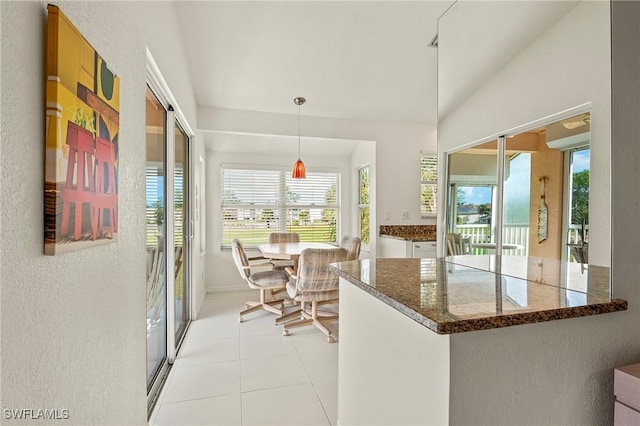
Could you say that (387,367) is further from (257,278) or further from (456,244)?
(257,278)

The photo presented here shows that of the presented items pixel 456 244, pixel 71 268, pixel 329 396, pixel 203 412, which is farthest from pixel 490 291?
pixel 203 412

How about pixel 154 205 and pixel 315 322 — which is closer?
pixel 154 205

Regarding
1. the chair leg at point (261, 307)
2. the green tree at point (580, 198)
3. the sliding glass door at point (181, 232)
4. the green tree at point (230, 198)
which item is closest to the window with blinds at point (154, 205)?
the sliding glass door at point (181, 232)

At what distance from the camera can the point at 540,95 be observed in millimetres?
1172

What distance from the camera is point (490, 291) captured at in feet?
3.45

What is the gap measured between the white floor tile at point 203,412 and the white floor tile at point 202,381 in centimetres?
6

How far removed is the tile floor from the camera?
1.85 metres

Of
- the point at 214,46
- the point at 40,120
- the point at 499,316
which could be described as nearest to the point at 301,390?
the point at 499,316

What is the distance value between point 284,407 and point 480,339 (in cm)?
150

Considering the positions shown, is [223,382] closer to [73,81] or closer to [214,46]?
[73,81]

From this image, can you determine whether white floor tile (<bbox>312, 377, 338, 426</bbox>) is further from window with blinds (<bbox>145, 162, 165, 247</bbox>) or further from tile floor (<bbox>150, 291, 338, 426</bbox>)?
window with blinds (<bbox>145, 162, 165, 247</bbox>)

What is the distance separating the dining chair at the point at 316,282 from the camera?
2.91m

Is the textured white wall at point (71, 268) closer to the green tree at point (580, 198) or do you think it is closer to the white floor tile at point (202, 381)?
the white floor tile at point (202, 381)

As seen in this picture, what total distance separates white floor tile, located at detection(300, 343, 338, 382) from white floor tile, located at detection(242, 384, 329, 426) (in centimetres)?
16
